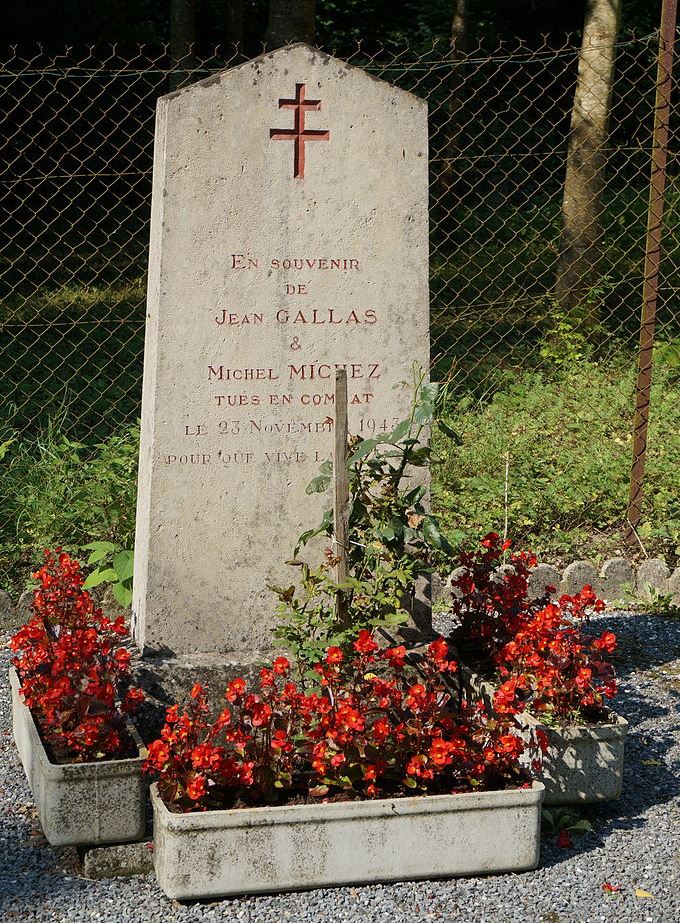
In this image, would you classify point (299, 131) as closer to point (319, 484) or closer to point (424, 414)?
point (424, 414)

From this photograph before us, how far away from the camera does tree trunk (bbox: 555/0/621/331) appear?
897 centimetres

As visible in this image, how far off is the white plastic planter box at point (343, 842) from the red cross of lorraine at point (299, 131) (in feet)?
6.54

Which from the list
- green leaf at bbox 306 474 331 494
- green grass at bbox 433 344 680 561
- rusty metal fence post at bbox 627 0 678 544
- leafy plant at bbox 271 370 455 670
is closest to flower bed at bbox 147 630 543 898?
leafy plant at bbox 271 370 455 670

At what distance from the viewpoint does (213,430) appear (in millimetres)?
3936

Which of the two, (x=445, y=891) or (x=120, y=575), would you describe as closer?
(x=445, y=891)

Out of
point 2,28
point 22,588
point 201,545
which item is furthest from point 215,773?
point 2,28

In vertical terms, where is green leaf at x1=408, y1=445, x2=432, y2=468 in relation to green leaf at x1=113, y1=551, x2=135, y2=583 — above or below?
above

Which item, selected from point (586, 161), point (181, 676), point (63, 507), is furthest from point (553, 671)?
point (586, 161)

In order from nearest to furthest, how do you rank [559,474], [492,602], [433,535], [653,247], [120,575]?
[433,535]
[492,602]
[120,575]
[653,247]
[559,474]

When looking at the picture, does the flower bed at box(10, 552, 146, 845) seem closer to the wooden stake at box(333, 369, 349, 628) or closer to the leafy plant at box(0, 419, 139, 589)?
the wooden stake at box(333, 369, 349, 628)

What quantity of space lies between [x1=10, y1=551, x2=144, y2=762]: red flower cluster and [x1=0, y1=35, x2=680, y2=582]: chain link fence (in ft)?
4.79

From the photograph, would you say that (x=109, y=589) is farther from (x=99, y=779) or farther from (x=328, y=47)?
(x=328, y=47)

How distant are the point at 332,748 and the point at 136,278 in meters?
8.95

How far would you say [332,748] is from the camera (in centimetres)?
330
